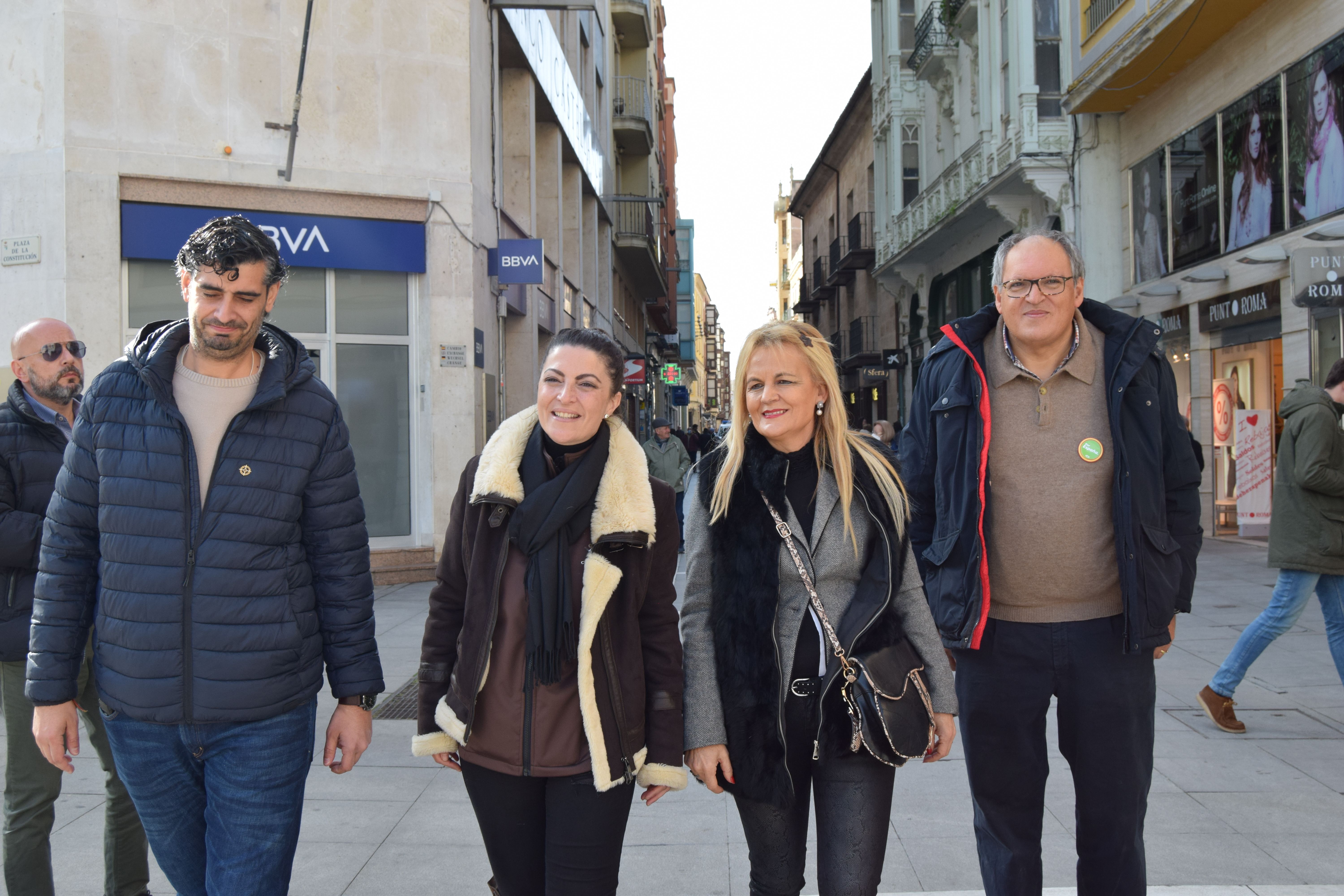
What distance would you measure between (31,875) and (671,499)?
238 centimetres

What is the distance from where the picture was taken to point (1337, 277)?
7645mm

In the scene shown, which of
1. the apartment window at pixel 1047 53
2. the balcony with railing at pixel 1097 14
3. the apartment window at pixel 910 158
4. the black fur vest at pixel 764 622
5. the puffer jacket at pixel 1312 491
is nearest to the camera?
the black fur vest at pixel 764 622

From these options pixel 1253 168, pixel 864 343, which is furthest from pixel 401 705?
pixel 864 343

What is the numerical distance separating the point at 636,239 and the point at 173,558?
97.3ft

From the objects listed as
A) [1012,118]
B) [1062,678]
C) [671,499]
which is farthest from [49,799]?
[1012,118]

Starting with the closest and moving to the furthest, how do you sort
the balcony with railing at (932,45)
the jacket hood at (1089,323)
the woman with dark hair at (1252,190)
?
the jacket hood at (1089,323) < the woman with dark hair at (1252,190) < the balcony with railing at (932,45)

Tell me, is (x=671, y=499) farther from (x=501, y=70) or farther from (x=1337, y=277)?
(x=501, y=70)

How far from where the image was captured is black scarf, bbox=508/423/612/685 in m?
2.50

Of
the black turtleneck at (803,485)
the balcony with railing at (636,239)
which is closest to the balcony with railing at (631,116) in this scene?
the balcony with railing at (636,239)

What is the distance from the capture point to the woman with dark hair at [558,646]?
8.27 ft

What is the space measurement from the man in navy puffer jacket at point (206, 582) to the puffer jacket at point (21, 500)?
0.82m

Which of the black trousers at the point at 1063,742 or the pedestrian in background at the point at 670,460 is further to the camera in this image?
the pedestrian in background at the point at 670,460

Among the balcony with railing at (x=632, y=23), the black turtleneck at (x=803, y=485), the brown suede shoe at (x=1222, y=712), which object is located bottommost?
the brown suede shoe at (x=1222, y=712)

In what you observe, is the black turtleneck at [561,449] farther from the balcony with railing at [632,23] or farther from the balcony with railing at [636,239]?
the balcony with railing at [632,23]
